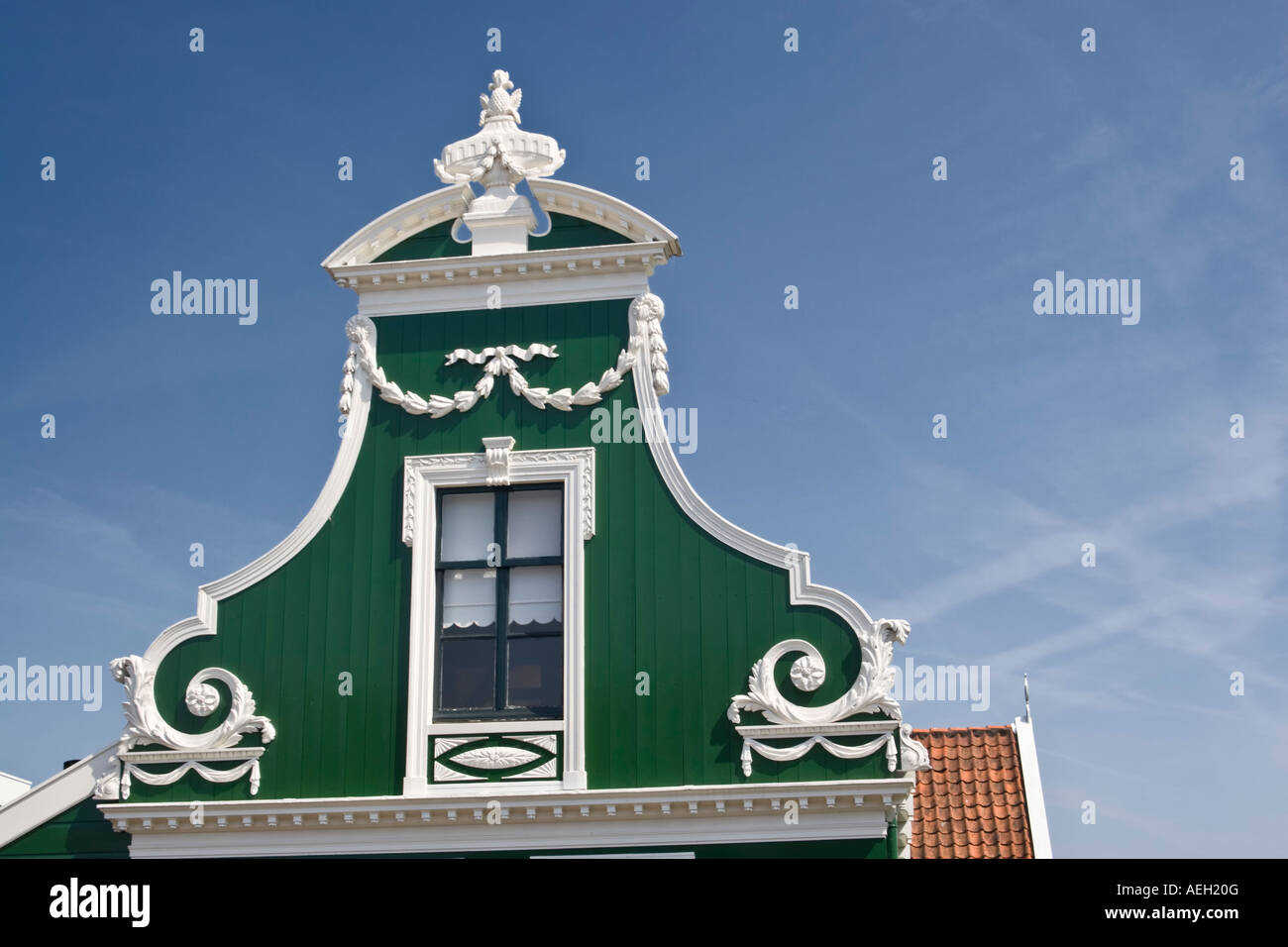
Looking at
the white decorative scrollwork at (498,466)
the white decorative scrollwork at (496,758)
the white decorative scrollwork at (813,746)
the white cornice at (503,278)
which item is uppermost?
the white cornice at (503,278)

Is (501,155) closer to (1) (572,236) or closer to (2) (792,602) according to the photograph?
(1) (572,236)

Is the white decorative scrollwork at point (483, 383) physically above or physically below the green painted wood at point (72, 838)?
above

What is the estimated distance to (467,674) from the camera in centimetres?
1217

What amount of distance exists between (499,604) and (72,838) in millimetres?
4528

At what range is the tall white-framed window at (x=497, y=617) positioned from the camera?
1172 cm

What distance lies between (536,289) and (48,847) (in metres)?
6.94

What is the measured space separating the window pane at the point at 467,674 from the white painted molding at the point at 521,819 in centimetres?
78

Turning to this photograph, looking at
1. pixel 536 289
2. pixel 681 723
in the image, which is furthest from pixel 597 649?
pixel 536 289

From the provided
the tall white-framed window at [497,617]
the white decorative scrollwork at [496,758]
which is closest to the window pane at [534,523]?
the tall white-framed window at [497,617]

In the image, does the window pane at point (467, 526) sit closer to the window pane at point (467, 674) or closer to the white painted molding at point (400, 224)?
the window pane at point (467, 674)

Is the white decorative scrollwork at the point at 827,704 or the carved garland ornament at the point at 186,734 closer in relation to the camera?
the white decorative scrollwork at the point at 827,704

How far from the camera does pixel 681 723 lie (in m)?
11.7

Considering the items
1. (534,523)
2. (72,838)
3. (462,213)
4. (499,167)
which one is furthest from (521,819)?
(499,167)
